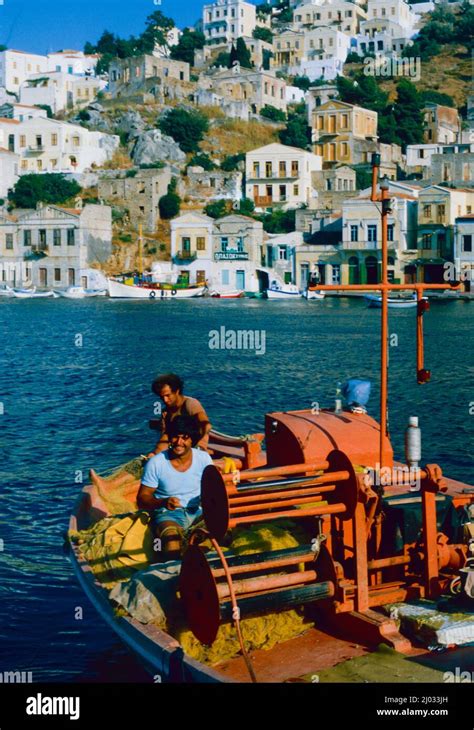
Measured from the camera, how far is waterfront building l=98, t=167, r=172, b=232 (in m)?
98.5

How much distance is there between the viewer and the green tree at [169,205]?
9775cm

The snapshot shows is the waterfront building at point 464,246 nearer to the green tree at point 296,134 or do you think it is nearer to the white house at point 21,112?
the green tree at point 296,134

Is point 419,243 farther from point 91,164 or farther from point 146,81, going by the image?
point 146,81

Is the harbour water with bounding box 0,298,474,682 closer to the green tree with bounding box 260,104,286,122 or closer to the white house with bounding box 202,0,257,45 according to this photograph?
the green tree with bounding box 260,104,286,122

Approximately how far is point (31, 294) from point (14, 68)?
5797cm

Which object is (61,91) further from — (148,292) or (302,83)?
(148,292)

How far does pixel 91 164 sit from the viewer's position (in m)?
106

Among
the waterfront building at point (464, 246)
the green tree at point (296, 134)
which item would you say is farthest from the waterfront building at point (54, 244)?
the waterfront building at point (464, 246)

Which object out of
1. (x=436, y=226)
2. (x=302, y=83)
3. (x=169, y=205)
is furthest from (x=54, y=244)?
(x=302, y=83)

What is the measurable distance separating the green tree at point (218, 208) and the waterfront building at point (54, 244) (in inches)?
407

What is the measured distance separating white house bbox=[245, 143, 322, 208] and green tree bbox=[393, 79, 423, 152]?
56.8 feet

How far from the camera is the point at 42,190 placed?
101 metres

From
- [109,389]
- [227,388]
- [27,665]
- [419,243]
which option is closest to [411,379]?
[227,388]

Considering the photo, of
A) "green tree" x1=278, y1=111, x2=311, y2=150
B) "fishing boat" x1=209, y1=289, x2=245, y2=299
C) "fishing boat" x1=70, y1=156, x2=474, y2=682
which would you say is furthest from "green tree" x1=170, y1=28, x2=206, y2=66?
"fishing boat" x1=70, y1=156, x2=474, y2=682
